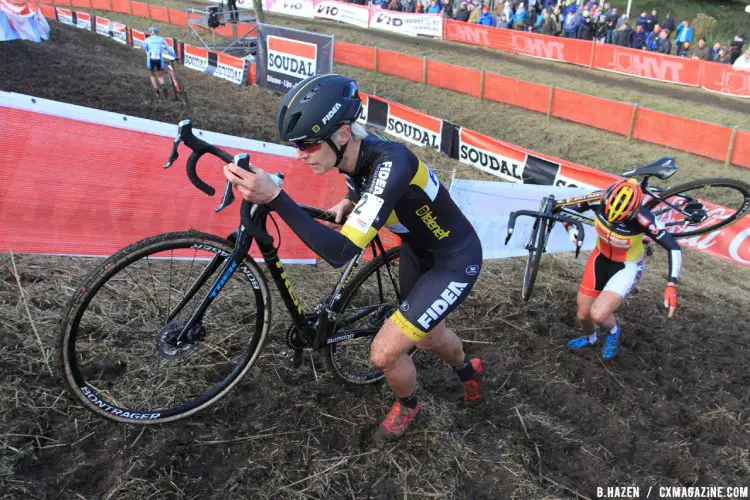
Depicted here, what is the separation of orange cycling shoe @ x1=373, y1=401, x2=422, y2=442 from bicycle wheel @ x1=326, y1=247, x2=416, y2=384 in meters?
0.57

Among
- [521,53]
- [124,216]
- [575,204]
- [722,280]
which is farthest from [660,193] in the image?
[521,53]

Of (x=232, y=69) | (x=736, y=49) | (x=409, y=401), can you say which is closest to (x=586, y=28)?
(x=736, y=49)

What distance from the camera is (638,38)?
2397 cm

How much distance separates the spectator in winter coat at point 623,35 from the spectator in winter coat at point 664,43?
1309mm

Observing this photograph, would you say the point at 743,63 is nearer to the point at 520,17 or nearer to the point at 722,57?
the point at 722,57

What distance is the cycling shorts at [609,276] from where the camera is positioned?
5836mm

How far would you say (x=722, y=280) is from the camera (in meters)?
10.2

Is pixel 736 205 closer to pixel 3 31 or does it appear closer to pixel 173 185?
pixel 173 185

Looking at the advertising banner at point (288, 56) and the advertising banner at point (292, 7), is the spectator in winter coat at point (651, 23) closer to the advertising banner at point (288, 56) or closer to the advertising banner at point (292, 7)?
the advertising banner at point (288, 56)

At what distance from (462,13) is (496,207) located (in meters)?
25.6

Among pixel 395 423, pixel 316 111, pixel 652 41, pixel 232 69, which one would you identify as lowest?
pixel 395 423

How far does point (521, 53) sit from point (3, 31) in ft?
74.9

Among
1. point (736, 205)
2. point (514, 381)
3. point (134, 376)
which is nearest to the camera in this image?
point (134, 376)

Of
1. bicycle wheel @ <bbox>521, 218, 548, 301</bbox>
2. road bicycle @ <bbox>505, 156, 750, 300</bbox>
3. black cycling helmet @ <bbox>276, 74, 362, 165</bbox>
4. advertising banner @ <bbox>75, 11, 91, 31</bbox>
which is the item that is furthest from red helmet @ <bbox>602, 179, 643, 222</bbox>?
advertising banner @ <bbox>75, 11, 91, 31</bbox>
